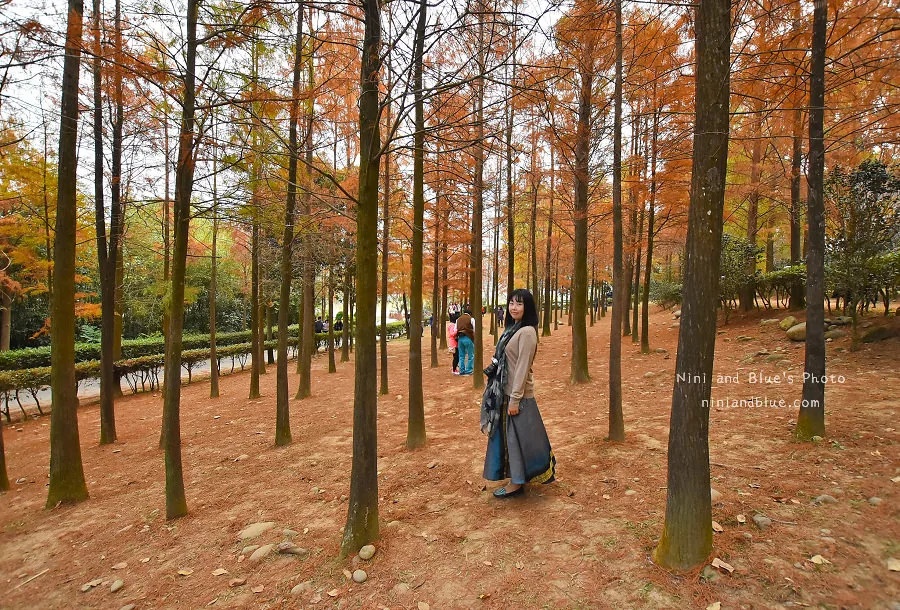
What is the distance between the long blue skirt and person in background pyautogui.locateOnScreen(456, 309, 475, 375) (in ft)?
20.2

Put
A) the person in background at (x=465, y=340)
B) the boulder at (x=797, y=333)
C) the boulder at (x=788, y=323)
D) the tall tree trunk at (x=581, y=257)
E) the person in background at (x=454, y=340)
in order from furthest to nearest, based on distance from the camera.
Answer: the person in background at (x=454, y=340) < the person in background at (x=465, y=340) < the boulder at (x=788, y=323) < the boulder at (x=797, y=333) < the tall tree trunk at (x=581, y=257)

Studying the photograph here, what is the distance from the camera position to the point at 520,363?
327 centimetres

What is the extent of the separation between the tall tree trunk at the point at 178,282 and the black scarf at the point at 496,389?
3.08 metres

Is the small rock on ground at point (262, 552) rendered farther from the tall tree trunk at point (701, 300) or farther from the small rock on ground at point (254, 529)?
the tall tree trunk at point (701, 300)

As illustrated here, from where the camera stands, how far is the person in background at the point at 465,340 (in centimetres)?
977

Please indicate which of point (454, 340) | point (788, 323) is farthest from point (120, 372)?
point (788, 323)

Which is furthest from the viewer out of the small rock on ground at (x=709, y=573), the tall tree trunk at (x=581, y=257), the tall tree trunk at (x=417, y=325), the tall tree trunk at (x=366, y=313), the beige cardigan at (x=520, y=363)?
the tall tree trunk at (x=581, y=257)

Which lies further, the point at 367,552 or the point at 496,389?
the point at 496,389

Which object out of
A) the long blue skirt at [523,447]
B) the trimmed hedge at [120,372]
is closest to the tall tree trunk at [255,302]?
the trimmed hedge at [120,372]

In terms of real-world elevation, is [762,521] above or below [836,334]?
below

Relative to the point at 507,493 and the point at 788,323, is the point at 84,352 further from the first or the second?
the point at 788,323

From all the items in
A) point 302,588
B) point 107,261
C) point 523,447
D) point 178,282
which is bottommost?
point 302,588

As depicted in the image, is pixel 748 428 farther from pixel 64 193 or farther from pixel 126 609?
pixel 64 193

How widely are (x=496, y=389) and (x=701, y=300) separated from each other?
1.72m
